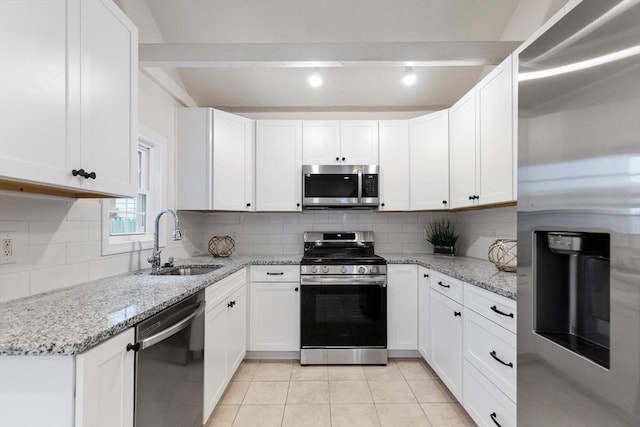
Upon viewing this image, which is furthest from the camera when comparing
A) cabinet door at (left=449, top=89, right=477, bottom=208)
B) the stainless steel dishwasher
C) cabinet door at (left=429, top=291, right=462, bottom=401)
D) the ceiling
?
cabinet door at (left=449, top=89, right=477, bottom=208)

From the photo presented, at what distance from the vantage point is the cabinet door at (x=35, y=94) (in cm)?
96

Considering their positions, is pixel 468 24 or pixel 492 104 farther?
pixel 468 24

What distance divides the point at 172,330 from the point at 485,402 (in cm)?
171

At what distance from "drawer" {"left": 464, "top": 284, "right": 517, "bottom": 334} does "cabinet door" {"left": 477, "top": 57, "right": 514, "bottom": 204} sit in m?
0.63

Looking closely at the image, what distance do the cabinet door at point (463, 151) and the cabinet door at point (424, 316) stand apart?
0.72 metres

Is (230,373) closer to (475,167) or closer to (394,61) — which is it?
(475,167)

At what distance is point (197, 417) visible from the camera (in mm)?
1658

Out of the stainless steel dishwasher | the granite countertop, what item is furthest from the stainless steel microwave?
the stainless steel dishwasher

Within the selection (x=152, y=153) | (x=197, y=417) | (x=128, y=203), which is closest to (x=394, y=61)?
(x=152, y=153)

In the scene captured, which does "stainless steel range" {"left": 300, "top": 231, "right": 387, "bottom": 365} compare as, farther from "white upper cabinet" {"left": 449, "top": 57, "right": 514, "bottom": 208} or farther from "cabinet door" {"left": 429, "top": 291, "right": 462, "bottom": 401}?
"white upper cabinet" {"left": 449, "top": 57, "right": 514, "bottom": 208}

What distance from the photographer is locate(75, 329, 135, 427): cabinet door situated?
870 mm

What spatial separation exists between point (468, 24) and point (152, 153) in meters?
2.94

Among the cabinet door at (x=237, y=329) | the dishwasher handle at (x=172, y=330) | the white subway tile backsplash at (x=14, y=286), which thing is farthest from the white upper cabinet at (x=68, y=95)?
the cabinet door at (x=237, y=329)

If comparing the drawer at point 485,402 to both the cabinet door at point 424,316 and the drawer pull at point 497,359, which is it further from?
the cabinet door at point 424,316
